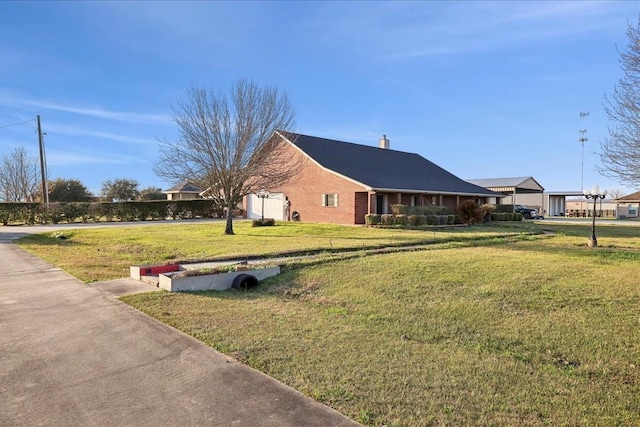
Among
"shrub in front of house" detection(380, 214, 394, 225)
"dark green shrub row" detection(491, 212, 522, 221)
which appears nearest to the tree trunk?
"shrub in front of house" detection(380, 214, 394, 225)

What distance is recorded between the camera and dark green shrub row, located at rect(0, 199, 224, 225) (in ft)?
104

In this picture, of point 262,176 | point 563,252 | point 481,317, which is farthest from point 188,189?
point 481,317

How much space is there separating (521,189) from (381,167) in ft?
92.7

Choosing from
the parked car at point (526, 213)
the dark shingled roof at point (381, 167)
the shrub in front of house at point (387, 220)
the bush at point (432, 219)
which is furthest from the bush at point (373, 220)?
the parked car at point (526, 213)

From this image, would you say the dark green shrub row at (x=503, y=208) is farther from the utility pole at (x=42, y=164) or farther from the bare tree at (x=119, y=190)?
the bare tree at (x=119, y=190)

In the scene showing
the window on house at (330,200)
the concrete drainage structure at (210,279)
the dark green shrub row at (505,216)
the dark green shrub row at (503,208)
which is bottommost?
the concrete drainage structure at (210,279)

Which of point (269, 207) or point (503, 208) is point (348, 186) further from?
point (503, 208)

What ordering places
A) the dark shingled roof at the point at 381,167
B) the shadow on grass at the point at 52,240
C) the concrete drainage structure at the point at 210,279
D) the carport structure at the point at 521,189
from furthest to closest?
the carport structure at the point at 521,189, the dark shingled roof at the point at 381,167, the shadow on grass at the point at 52,240, the concrete drainage structure at the point at 210,279

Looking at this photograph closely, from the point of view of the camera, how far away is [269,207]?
111 feet

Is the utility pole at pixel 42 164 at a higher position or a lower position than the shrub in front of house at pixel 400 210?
higher

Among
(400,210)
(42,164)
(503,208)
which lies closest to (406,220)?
(400,210)

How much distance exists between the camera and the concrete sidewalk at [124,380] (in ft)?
11.3

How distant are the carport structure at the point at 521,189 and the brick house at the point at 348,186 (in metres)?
16.4

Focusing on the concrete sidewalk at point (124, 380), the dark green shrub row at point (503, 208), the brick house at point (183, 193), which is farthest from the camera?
the brick house at point (183, 193)
